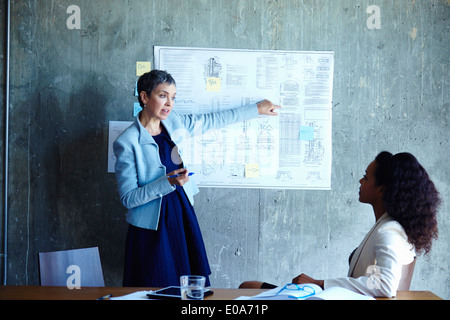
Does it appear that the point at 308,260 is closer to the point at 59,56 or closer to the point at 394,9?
the point at 394,9

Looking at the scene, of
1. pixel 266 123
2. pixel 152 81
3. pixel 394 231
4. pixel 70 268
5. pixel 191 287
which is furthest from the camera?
pixel 266 123

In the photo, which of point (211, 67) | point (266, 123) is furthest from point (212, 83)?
point (266, 123)

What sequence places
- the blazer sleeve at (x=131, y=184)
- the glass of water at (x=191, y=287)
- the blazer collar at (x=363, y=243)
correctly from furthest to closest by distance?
the blazer sleeve at (x=131, y=184), the blazer collar at (x=363, y=243), the glass of water at (x=191, y=287)

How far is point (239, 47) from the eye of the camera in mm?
3176

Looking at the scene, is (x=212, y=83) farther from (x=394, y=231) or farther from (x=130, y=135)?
(x=394, y=231)

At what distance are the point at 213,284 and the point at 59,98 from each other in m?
1.69

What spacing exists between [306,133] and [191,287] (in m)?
1.90

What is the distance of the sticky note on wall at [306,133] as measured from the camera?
321cm

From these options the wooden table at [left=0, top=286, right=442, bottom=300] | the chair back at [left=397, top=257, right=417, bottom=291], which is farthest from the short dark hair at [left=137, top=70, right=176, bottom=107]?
the chair back at [left=397, top=257, right=417, bottom=291]

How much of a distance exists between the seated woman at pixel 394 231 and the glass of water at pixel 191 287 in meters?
0.52

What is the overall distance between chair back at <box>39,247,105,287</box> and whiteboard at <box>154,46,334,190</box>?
42.1 inches

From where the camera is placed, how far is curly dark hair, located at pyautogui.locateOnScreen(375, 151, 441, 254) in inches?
74.2

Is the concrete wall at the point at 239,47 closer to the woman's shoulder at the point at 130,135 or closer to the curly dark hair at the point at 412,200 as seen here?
the woman's shoulder at the point at 130,135

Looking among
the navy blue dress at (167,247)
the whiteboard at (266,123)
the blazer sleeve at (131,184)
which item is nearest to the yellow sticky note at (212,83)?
the whiteboard at (266,123)
